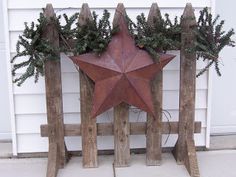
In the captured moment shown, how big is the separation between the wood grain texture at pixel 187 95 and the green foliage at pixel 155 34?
8cm

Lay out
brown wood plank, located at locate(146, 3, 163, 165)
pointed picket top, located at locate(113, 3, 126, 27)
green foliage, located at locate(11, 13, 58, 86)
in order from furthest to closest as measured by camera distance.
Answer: brown wood plank, located at locate(146, 3, 163, 165) < pointed picket top, located at locate(113, 3, 126, 27) < green foliage, located at locate(11, 13, 58, 86)

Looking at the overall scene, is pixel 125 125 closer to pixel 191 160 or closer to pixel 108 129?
pixel 108 129

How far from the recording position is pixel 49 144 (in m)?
2.70

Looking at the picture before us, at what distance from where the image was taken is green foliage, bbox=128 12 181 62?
244cm

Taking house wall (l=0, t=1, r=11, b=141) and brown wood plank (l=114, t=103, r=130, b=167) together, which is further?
house wall (l=0, t=1, r=11, b=141)

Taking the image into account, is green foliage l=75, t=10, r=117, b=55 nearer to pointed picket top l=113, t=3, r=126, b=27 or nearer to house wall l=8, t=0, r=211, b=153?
pointed picket top l=113, t=3, r=126, b=27

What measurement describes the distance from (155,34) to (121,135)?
74 cm

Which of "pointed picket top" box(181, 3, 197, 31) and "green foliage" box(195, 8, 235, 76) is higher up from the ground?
"pointed picket top" box(181, 3, 197, 31)

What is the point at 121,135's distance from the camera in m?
2.70

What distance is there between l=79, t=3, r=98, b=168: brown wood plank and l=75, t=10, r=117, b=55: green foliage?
93 mm

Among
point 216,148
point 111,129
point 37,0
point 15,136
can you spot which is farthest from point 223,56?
point 15,136

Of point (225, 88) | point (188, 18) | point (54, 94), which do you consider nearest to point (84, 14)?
point (54, 94)

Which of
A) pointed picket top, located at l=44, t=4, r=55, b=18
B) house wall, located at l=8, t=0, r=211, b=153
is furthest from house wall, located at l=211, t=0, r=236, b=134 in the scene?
pointed picket top, located at l=44, t=4, r=55, b=18

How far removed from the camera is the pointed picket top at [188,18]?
254cm
